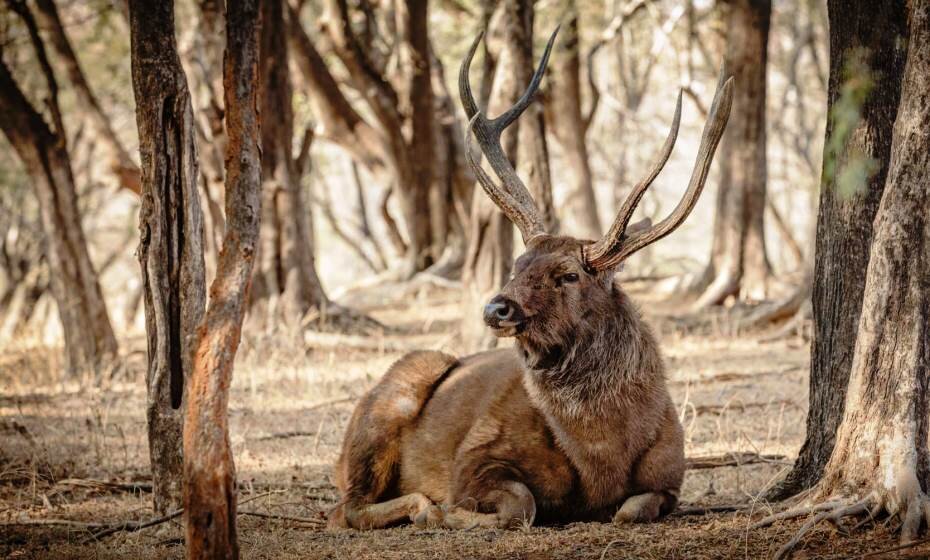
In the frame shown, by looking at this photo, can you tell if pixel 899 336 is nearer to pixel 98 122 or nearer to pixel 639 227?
pixel 639 227

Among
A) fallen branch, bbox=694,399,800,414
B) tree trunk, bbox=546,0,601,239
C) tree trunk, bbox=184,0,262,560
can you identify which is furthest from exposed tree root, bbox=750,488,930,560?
tree trunk, bbox=546,0,601,239

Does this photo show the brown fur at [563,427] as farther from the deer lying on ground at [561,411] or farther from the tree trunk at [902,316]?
the tree trunk at [902,316]

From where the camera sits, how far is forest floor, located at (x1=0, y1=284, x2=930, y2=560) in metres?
4.84

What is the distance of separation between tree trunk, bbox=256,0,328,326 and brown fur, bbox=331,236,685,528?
264 inches

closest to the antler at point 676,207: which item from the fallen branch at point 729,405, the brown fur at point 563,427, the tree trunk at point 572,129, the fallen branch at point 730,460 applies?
the brown fur at point 563,427

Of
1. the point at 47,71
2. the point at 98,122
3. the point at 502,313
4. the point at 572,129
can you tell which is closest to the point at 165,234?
the point at 502,313

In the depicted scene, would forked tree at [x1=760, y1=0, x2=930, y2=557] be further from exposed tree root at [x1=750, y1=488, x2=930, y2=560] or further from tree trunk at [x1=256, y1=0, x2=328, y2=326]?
tree trunk at [x1=256, y1=0, x2=328, y2=326]

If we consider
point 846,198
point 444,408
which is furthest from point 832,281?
point 444,408

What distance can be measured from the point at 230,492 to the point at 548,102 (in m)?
15.3

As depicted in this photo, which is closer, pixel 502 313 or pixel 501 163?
pixel 502 313

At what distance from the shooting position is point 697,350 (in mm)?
11727

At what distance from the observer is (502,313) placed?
5379 millimetres

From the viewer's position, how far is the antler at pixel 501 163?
592 centimetres

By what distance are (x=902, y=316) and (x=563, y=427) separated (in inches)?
66.3
